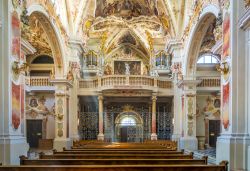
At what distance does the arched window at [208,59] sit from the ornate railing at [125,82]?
3.28m

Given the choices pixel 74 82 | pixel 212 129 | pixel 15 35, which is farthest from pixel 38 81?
pixel 15 35

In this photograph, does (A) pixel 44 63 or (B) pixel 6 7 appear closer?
(B) pixel 6 7

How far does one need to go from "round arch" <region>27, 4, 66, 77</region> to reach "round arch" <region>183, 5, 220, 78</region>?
653 cm

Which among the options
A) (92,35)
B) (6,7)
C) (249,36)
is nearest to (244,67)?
(249,36)

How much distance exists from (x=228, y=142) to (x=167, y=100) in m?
16.6

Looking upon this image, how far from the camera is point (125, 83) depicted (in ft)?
72.2

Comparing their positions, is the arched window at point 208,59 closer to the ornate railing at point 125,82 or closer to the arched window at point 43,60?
the ornate railing at point 125,82

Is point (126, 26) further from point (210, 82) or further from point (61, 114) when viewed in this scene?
point (61, 114)

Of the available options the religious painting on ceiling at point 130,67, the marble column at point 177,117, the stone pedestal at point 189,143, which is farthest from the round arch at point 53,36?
the religious painting on ceiling at point 130,67

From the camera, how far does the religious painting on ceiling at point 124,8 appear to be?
22.6 meters

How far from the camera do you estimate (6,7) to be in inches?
336

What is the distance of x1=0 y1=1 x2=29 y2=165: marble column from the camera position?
26.5ft

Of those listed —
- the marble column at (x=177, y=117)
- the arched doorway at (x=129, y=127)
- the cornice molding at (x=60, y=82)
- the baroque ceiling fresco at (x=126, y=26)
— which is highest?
the baroque ceiling fresco at (x=126, y=26)

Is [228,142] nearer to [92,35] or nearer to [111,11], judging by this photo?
[111,11]
